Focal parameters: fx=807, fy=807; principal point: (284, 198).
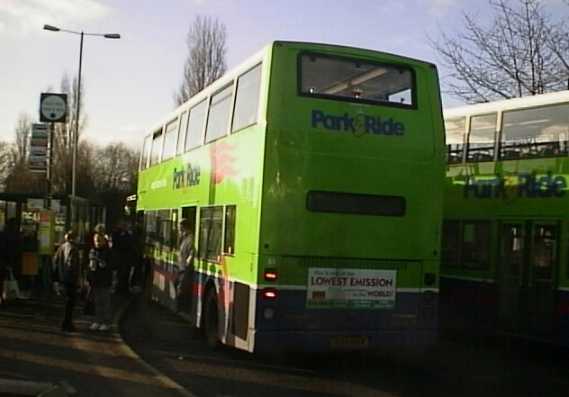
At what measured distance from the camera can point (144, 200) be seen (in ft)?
65.0

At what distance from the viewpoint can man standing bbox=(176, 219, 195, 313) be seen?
1330 centimetres

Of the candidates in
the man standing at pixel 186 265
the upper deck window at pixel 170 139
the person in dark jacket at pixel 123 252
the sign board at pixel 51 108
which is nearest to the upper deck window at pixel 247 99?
the man standing at pixel 186 265

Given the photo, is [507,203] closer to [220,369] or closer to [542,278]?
[542,278]

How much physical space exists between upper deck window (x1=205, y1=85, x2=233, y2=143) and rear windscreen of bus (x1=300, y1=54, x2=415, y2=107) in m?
1.86

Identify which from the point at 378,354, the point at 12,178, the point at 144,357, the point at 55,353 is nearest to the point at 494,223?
the point at 378,354

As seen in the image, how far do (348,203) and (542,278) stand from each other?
4161 millimetres

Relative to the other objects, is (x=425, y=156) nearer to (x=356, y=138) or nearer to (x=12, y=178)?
(x=356, y=138)

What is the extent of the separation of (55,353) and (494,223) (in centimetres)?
746

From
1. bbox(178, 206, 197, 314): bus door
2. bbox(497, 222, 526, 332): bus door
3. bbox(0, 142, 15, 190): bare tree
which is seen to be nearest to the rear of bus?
bbox(497, 222, 526, 332): bus door

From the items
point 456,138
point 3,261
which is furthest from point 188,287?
point 456,138

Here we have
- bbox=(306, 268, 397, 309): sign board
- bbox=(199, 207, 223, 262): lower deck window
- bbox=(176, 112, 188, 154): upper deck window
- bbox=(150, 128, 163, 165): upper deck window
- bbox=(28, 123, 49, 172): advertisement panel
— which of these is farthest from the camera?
bbox=(150, 128, 163, 165): upper deck window

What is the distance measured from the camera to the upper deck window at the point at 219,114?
38.7 ft

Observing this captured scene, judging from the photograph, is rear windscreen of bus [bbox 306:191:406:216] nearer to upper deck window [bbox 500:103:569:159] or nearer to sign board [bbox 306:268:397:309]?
sign board [bbox 306:268:397:309]

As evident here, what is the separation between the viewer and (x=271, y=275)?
9727 millimetres
